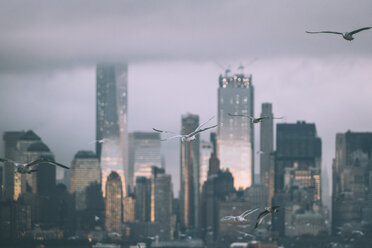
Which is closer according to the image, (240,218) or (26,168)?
(26,168)

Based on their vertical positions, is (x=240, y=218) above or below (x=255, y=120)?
below

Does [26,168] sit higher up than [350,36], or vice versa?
[350,36]

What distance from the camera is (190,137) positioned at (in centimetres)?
6525

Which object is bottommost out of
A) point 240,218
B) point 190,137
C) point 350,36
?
point 240,218

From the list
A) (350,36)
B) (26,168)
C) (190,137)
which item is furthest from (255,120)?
(26,168)

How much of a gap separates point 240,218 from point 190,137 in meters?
6.25

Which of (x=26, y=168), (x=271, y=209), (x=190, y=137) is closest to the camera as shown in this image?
(x=271, y=209)

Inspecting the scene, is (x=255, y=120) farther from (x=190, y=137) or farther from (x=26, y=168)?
(x=26, y=168)

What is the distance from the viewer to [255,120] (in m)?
62.7

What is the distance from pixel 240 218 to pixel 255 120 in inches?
295

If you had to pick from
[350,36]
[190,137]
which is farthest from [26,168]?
[350,36]

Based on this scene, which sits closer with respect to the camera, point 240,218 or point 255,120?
point 255,120

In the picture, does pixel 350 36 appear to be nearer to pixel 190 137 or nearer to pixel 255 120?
pixel 255 120

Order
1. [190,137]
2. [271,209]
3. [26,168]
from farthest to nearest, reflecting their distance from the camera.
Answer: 1. [190,137]
2. [26,168]
3. [271,209]
